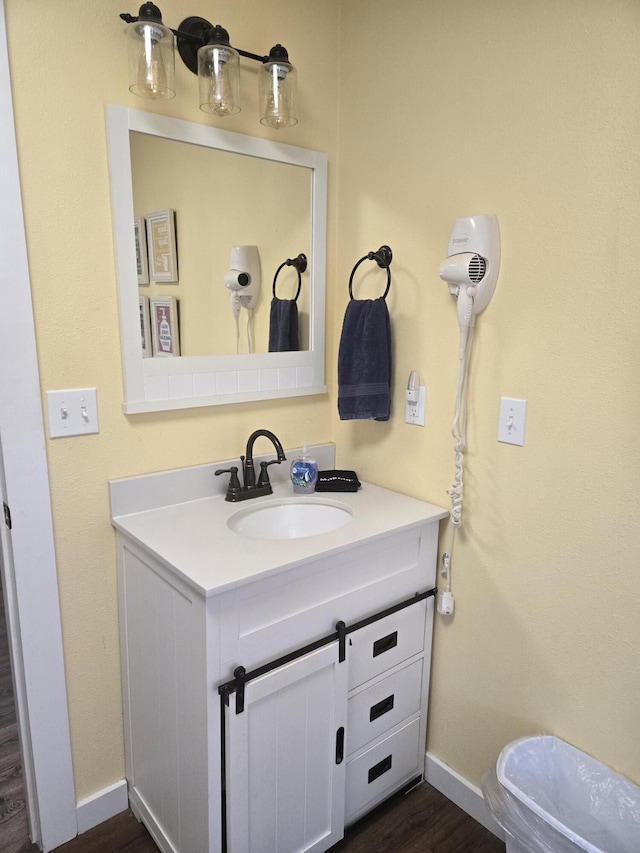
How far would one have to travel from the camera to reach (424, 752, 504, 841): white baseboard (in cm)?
161

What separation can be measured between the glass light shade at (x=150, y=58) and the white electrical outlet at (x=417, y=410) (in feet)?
3.35

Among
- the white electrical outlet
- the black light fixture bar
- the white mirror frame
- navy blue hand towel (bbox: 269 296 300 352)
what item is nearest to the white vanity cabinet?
the white electrical outlet

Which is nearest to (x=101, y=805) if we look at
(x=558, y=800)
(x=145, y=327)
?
(x=558, y=800)

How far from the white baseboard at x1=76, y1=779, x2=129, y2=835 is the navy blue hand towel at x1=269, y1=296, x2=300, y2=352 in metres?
1.37

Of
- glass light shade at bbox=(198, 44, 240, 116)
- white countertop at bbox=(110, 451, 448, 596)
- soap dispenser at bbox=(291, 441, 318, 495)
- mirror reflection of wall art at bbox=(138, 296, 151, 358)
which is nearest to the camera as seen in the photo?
white countertop at bbox=(110, 451, 448, 596)

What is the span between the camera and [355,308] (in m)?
1.71

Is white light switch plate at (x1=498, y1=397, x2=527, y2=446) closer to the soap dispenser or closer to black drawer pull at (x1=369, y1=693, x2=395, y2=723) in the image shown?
the soap dispenser

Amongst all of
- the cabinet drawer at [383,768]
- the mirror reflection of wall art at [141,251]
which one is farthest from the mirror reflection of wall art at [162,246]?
the cabinet drawer at [383,768]

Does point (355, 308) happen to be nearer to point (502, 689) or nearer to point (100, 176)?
point (100, 176)

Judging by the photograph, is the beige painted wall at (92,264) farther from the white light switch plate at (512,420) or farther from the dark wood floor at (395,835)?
the white light switch plate at (512,420)

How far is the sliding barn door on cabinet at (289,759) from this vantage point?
1.27 metres

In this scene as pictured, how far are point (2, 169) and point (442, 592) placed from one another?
1564 millimetres

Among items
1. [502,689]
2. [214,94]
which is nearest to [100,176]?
[214,94]

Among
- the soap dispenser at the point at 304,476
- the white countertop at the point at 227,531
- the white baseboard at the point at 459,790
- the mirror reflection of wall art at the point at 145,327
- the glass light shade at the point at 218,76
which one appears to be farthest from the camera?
the soap dispenser at the point at 304,476
